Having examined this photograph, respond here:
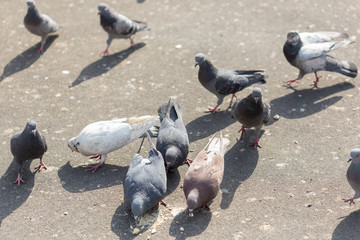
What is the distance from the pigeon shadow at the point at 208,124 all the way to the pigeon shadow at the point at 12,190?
2.27 m

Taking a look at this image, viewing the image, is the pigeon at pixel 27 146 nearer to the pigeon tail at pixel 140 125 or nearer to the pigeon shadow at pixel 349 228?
the pigeon tail at pixel 140 125

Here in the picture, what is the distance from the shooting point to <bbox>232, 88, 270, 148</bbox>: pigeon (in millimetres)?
6156

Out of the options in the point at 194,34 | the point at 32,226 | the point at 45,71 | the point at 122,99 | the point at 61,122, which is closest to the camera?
the point at 32,226

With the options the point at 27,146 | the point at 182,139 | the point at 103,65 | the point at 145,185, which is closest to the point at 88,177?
the point at 27,146

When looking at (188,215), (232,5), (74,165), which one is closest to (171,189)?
(188,215)

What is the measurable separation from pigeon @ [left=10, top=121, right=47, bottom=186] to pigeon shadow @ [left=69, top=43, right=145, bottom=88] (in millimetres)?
2157

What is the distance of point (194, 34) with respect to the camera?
9.20 metres

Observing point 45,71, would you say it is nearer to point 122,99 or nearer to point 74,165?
point 122,99

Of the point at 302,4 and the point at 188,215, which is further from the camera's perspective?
the point at 302,4

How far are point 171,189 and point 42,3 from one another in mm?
6421

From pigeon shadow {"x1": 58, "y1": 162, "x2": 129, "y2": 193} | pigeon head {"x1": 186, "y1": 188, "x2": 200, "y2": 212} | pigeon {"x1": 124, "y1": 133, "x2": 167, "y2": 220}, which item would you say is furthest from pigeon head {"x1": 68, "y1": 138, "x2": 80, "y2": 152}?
pigeon head {"x1": 186, "y1": 188, "x2": 200, "y2": 212}

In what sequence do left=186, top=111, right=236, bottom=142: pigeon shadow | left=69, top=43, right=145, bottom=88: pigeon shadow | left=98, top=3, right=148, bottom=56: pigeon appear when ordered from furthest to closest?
1. left=98, top=3, right=148, bottom=56: pigeon
2. left=69, top=43, right=145, bottom=88: pigeon shadow
3. left=186, top=111, right=236, bottom=142: pigeon shadow

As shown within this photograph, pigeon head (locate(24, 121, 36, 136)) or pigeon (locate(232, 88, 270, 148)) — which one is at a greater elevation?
pigeon (locate(232, 88, 270, 148))

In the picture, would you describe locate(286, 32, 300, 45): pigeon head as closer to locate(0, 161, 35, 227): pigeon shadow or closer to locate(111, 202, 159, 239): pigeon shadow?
locate(111, 202, 159, 239): pigeon shadow
